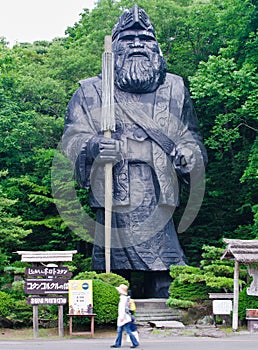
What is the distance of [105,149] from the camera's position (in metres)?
15.1

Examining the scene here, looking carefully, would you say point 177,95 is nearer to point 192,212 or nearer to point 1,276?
point 192,212

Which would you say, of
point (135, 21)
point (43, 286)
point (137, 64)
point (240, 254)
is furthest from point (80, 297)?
point (135, 21)

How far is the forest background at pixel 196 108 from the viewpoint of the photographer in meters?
18.4

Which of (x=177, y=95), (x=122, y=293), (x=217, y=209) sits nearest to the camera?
(x=122, y=293)

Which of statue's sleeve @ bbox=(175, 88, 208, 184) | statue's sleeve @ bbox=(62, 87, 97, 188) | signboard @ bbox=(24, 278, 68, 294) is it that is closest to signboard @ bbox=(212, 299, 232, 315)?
signboard @ bbox=(24, 278, 68, 294)

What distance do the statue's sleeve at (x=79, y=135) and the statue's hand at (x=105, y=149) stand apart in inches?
14.5

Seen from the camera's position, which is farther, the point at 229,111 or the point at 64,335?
the point at 229,111

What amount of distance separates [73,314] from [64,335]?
23.8 inches

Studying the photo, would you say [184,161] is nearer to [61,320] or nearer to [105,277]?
[105,277]

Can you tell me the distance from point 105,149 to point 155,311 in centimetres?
360

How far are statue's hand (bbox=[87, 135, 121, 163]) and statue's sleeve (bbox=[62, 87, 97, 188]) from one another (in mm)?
368

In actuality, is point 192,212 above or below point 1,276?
above

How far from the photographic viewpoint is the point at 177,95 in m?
16.7

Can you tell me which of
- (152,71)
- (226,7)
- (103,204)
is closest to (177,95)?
(152,71)
